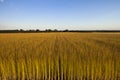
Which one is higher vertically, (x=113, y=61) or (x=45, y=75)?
(x=113, y=61)

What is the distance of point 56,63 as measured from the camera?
5.29 m

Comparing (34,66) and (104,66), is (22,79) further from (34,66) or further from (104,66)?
(104,66)

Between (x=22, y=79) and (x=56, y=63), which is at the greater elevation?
(x=56, y=63)

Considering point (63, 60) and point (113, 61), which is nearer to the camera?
point (113, 61)

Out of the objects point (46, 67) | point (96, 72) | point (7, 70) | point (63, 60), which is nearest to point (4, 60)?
point (7, 70)

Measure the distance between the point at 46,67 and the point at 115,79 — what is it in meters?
1.93

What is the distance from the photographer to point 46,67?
5.17 m

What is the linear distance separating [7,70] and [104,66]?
276cm

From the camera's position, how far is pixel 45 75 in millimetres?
4996

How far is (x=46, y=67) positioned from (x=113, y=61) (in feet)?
6.26

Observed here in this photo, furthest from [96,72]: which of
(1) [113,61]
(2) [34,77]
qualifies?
(2) [34,77]

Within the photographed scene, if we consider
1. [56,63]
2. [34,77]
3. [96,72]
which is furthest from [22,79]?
[96,72]

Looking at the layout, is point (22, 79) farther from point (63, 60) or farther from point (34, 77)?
point (63, 60)

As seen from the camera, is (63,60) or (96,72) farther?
(63,60)
